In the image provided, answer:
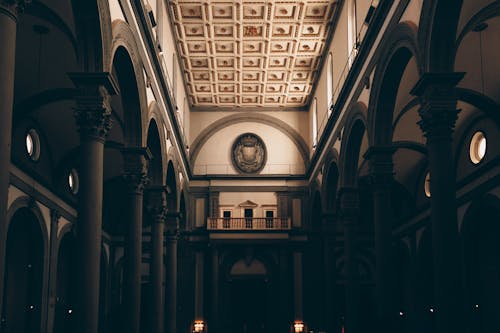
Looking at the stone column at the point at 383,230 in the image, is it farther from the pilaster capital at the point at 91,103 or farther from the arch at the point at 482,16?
the pilaster capital at the point at 91,103

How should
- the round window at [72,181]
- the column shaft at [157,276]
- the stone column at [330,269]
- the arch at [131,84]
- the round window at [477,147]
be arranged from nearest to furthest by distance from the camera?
the arch at [131,84] < the column shaft at [157,276] < the round window at [477,147] < the round window at [72,181] < the stone column at [330,269]

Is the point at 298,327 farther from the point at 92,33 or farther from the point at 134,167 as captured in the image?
the point at 92,33

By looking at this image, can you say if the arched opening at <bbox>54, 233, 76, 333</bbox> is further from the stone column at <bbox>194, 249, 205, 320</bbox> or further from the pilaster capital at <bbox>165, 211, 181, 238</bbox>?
the stone column at <bbox>194, 249, 205, 320</bbox>

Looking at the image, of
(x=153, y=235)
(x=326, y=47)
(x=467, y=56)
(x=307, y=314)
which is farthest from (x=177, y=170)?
(x=467, y=56)

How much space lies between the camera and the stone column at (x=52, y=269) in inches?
1036

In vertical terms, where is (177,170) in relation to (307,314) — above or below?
above

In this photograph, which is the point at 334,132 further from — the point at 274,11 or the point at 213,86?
the point at 213,86

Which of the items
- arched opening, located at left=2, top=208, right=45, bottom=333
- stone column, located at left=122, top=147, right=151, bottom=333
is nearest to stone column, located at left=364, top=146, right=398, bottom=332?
stone column, located at left=122, top=147, right=151, bottom=333

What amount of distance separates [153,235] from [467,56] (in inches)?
453

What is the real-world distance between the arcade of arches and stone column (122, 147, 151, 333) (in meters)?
0.05

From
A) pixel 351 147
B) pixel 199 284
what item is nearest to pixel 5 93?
pixel 351 147

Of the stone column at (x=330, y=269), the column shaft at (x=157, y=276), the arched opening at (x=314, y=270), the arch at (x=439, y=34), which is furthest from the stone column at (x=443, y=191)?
the arched opening at (x=314, y=270)

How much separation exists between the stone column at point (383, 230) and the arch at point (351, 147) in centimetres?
345

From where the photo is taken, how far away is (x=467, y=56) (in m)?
20.8
